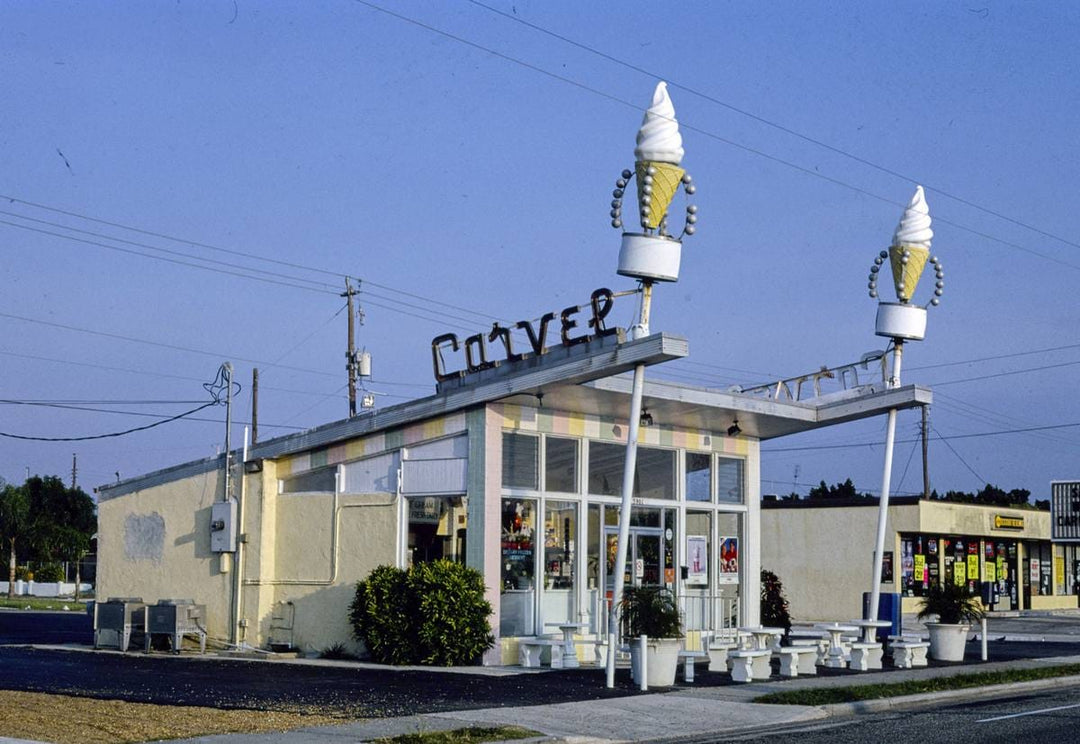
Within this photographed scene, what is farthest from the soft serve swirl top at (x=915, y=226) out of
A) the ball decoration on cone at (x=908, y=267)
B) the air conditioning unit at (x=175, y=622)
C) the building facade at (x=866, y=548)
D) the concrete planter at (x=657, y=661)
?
the building facade at (x=866, y=548)

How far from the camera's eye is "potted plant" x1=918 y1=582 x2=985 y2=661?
2453 cm

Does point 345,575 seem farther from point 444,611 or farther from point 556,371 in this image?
point 556,371

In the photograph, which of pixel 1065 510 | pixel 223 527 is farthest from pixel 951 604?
pixel 1065 510

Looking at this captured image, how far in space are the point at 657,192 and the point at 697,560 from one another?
9009 millimetres

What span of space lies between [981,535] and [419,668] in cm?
3400

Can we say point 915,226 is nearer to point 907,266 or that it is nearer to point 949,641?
point 907,266

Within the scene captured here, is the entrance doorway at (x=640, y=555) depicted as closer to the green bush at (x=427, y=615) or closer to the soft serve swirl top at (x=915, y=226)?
the green bush at (x=427, y=615)

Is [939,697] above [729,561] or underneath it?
underneath

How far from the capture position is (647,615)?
18.8 m

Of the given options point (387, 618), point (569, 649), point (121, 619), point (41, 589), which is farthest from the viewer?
point (41, 589)

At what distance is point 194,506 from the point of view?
25562 millimetres

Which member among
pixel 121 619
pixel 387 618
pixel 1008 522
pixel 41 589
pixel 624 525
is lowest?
pixel 41 589

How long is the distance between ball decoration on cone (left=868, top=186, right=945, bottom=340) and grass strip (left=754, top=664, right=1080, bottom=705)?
21.8 ft

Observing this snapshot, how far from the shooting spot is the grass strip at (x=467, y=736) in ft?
41.9
